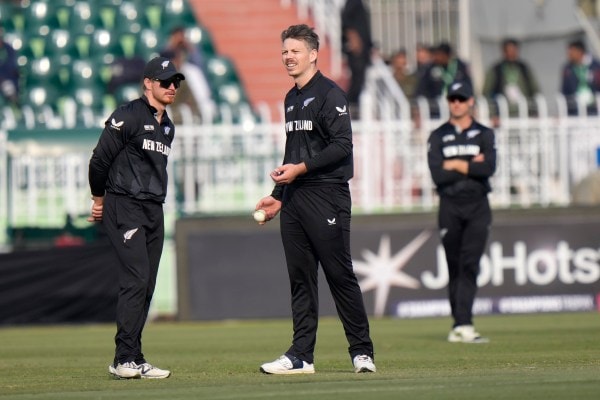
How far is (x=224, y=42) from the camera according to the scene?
25.6 meters

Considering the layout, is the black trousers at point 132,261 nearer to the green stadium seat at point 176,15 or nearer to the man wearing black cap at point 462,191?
the man wearing black cap at point 462,191

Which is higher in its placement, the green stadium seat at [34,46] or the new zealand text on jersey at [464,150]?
the green stadium seat at [34,46]

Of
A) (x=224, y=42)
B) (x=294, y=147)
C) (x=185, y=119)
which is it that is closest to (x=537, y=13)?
A: (x=224, y=42)

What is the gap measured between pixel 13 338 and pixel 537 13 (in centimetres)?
1256

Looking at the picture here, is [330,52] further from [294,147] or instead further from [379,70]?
[294,147]

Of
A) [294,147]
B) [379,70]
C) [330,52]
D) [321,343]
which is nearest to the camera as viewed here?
[294,147]

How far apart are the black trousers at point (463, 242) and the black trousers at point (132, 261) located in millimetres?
4115

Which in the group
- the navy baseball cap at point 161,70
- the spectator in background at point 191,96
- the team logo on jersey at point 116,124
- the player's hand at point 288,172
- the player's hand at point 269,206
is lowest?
the player's hand at point 269,206

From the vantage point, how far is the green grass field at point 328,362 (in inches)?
340

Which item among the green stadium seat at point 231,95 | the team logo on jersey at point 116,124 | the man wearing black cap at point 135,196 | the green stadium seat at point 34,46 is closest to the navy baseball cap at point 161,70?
the man wearing black cap at point 135,196

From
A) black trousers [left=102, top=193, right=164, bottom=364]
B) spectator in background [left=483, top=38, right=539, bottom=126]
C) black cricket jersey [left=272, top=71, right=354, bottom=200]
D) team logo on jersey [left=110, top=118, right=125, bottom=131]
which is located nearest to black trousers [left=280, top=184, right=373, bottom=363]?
black cricket jersey [left=272, top=71, right=354, bottom=200]

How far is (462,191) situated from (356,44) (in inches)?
338

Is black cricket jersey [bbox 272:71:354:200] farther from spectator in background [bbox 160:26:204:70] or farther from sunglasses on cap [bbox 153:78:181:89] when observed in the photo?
spectator in background [bbox 160:26:204:70]

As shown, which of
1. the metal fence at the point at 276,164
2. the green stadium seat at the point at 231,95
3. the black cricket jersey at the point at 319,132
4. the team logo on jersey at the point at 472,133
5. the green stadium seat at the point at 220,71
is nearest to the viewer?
the black cricket jersey at the point at 319,132
